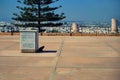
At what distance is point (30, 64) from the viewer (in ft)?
29.8

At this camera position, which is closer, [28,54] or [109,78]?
[109,78]

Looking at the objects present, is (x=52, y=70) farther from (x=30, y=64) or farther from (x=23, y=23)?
(x=23, y=23)

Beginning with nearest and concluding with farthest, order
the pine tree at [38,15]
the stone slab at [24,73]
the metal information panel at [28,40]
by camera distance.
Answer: the stone slab at [24,73], the metal information panel at [28,40], the pine tree at [38,15]

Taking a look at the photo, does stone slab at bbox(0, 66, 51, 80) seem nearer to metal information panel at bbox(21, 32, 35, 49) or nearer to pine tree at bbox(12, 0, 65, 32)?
metal information panel at bbox(21, 32, 35, 49)

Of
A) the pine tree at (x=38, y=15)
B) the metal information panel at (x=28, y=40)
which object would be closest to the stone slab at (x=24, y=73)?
the metal information panel at (x=28, y=40)

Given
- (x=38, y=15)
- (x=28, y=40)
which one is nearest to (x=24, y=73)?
(x=28, y=40)

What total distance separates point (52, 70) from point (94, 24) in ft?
65.2

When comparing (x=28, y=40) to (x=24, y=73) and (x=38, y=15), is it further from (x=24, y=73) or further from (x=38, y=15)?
(x=38, y=15)

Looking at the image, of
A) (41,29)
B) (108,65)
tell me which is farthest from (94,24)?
(108,65)

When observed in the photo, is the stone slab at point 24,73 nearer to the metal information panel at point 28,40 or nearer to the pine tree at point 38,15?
the metal information panel at point 28,40

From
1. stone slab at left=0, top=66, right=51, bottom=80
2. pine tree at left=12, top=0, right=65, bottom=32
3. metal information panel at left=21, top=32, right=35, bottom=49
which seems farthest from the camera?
pine tree at left=12, top=0, right=65, bottom=32

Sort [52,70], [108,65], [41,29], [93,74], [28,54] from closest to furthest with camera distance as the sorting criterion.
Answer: [93,74]
[52,70]
[108,65]
[28,54]
[41,29]

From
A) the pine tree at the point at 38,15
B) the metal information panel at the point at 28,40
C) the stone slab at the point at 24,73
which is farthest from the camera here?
the pine tree at the point at 38,15

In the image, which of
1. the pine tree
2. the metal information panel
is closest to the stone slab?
the metal information panel
